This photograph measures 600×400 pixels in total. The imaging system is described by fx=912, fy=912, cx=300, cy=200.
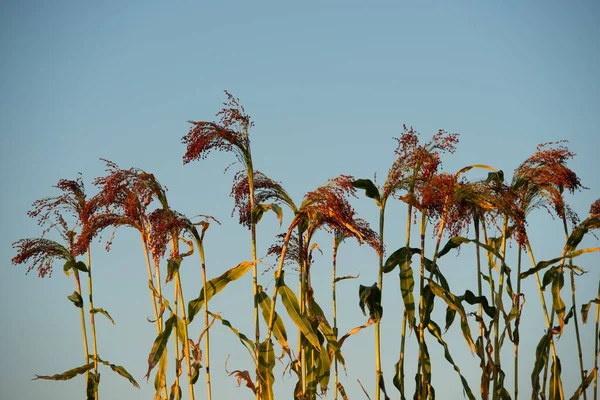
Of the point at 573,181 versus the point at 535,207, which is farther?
the point at 535,207

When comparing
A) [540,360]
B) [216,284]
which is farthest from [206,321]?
[540,360]

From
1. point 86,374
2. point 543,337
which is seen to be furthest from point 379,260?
point 86,374

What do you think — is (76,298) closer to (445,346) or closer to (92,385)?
(92,385)

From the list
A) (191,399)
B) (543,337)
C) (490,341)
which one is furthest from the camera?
(543,337)

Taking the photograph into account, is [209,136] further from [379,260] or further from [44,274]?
[44,274]

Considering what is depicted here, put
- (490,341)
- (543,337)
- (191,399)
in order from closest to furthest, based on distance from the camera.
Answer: (191,399) < (490,341) < (543,337)

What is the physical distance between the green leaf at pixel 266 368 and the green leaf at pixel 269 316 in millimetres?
111

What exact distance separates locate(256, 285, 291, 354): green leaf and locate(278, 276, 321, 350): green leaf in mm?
126

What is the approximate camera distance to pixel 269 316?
7.63 metres

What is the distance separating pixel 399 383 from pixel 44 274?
3.47 metres

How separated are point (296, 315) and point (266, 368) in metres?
0.50

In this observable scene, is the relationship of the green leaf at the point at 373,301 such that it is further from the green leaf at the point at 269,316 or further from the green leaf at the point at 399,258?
the green leaf at the point at 269,316

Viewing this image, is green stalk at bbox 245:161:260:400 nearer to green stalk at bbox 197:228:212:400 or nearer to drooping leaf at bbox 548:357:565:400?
green stalk at bbox 197:228:212:400

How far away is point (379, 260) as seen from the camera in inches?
303
